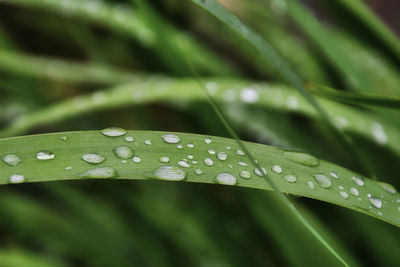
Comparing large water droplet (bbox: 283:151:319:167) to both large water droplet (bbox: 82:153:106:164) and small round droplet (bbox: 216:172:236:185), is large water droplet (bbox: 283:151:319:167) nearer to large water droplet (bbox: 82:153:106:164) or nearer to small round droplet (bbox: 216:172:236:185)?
small round droplet (bbox: 216:172:236:185)

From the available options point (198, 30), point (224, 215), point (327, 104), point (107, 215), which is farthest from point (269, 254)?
point (198, 30)

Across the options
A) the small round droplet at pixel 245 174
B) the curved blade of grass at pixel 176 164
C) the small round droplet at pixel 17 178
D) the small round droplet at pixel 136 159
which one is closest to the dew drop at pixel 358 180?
the curved blade of grass at pixel 176 164

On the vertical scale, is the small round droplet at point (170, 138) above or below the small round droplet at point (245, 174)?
above

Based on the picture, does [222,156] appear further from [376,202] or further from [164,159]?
[376,202]

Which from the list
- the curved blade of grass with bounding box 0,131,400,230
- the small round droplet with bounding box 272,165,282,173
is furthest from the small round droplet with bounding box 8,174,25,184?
the small round droplet with bounding box 272,165,282,173

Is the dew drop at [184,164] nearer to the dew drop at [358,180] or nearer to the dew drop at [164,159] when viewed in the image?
the dew drop at [164,159]

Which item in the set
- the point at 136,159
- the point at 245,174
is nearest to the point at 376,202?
the point at 245,174

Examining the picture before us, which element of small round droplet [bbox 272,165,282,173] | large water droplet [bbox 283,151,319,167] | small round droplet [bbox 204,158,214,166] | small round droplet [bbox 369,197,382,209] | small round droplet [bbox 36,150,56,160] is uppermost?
large water droplet [bbox 283,151,319,167]
